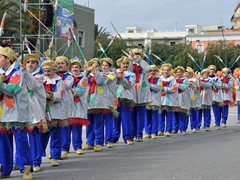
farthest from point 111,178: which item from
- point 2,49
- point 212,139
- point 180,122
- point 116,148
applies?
point 180,122

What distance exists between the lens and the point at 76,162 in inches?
372

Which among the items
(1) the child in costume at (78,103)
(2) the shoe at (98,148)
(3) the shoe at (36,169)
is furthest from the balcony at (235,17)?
(3) the shoe at (36,169)

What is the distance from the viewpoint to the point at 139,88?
1265 cm

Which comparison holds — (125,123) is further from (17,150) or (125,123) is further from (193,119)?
(17,150)

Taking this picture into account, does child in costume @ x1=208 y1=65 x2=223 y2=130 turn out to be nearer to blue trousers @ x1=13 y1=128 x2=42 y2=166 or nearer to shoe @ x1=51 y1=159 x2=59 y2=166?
shoe @ x1=51 y1=159 x2=59 y2=166

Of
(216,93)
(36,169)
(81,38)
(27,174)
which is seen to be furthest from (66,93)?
(81,38)

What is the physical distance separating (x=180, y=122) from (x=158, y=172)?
6.87 metres

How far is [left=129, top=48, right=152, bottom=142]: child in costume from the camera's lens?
12.4 metres

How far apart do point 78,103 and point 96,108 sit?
76 cm

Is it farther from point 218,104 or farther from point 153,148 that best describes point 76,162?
point 218,104

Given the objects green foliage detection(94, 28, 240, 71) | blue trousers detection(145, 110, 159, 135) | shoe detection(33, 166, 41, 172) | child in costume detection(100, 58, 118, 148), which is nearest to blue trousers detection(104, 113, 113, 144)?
child in costume detection(100, 58, 118, 148)

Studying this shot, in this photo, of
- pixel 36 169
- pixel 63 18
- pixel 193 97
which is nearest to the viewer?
pixel 36 169

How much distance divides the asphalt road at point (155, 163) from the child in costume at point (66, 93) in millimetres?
273

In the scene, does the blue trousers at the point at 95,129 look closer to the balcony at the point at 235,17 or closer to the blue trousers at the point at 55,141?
the blue trousers at the point at 55,141
